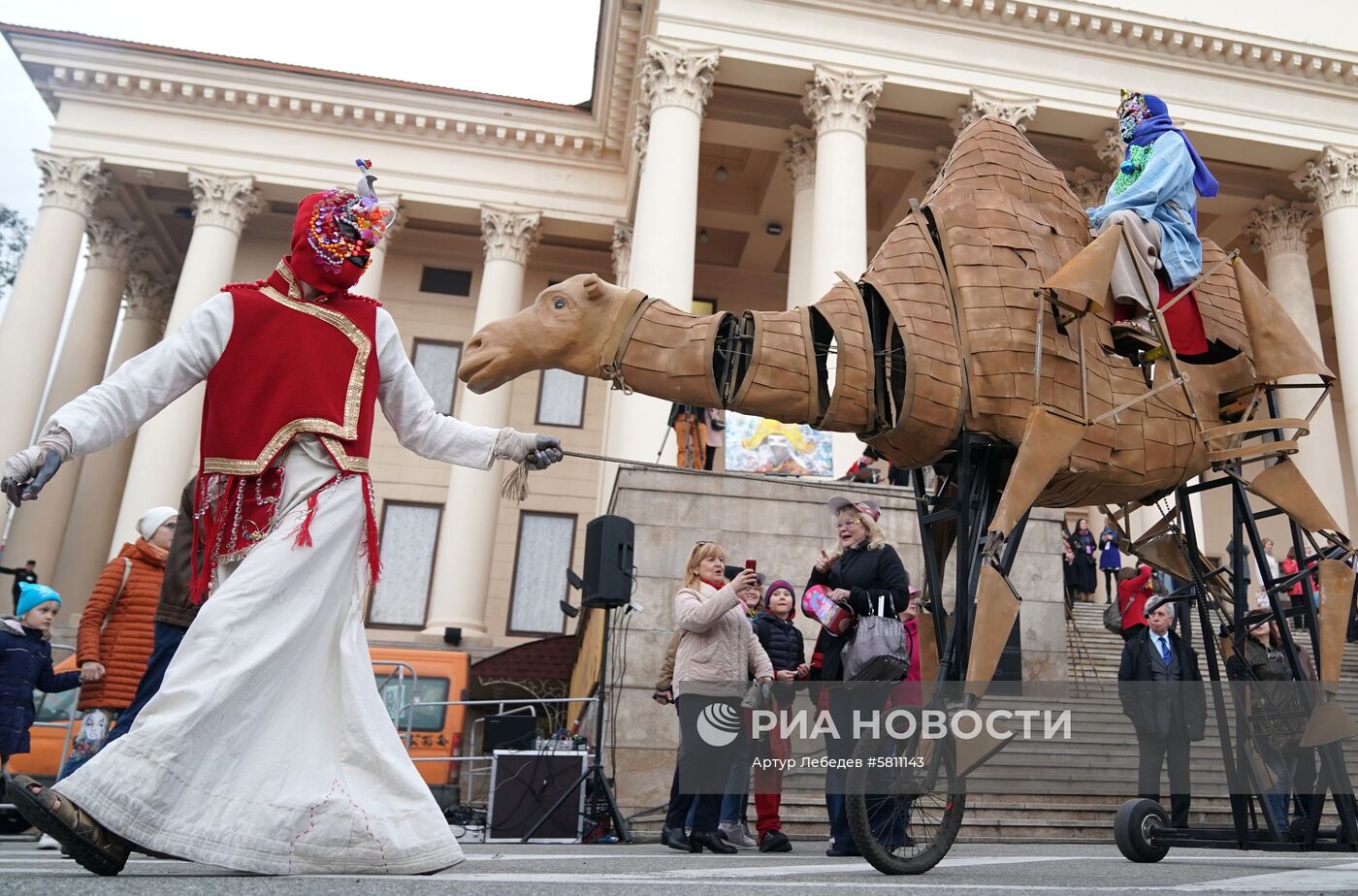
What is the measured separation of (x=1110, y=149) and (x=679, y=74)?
9.46 m

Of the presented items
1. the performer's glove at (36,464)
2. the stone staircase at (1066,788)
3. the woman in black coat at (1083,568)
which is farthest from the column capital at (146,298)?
the performer's glove at (36,464)

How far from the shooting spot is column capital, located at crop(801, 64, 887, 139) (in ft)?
67.6

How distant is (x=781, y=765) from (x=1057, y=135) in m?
21.1

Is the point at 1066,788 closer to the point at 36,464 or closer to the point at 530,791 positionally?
the point at 530,791

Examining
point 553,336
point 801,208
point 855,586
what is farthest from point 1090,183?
point 553,336

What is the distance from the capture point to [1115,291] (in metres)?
4.85

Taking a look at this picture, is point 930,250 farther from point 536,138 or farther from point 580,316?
point 536,138

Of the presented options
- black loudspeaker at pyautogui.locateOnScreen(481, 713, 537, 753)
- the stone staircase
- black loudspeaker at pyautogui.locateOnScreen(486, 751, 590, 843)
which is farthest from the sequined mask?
black loudspeaker at pyautogui.locateOnScreen(481, 713, 537, 753)

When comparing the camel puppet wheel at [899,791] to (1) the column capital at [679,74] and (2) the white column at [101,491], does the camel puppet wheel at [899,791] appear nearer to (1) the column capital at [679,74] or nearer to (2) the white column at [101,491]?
(1) the column capital at [679,74]

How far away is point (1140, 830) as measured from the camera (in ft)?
16.9

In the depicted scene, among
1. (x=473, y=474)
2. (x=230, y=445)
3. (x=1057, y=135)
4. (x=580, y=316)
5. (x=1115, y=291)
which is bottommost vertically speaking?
(x=230, y=445)

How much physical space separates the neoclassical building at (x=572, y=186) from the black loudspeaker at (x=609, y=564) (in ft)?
28.0

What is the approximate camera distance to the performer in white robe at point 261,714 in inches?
119

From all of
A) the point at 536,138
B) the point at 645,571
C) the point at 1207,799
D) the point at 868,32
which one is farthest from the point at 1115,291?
the point at 536,138
